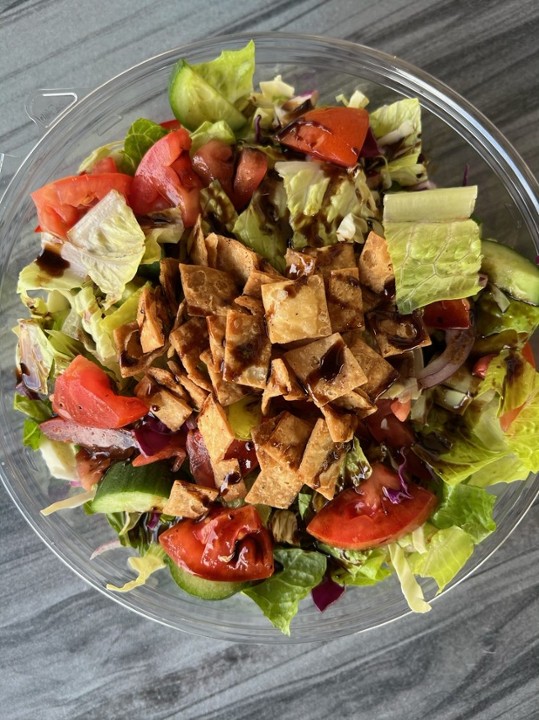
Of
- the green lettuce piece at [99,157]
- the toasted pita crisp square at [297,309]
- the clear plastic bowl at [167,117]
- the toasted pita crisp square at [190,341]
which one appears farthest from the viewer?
the clear plastic bowl at [167,117]

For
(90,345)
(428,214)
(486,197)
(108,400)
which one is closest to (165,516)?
(108,400)

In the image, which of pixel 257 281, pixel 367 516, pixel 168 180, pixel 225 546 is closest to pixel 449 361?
pixel 367 516

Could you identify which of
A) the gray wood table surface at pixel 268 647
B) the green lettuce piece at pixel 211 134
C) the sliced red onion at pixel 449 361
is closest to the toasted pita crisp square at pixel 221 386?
the sliced red onion at pixel 449 361

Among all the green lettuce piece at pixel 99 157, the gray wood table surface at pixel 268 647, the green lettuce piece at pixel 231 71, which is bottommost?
the gray wood table surface at pixel 268 647

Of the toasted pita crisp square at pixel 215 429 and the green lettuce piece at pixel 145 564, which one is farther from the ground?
the toasted pita crisp square at pixel 215 429

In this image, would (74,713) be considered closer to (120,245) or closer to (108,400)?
(108,400)

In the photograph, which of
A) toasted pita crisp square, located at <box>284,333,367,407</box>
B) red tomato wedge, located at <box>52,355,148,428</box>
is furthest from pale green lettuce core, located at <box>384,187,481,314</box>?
red tomato wedge, located at <box>52,355,148,428</box>

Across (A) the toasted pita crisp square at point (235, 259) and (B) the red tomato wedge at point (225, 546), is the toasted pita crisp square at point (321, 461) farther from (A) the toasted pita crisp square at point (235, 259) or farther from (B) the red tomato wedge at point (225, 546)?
(A) the toasted pita crisp square at point (235, 259)
